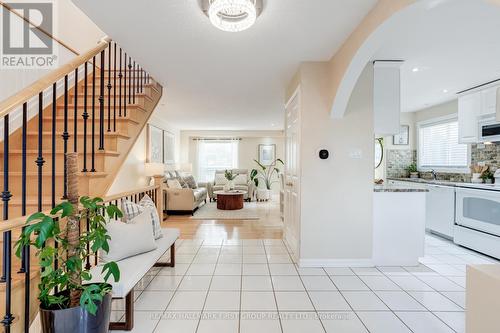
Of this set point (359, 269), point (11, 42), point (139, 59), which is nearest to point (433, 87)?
point (359, 269)

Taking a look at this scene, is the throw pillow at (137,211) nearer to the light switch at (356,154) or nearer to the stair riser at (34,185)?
the stair riser at (34,185)

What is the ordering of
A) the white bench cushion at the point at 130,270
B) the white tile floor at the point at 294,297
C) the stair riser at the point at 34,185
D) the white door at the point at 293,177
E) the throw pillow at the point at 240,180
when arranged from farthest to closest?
the throw pillow at the point at 240,180 < the white door at the point at 293,177 < the stair riser at the point at 34,185 < the white tile floor at the point at 294,297 < the white bench cushion at the point at 130,270

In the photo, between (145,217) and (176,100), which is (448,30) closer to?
(145,217)

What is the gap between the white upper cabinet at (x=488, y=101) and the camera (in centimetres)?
368

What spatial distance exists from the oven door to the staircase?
14.6 feet

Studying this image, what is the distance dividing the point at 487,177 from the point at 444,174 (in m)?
1.08

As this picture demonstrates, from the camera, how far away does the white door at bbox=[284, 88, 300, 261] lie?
325 cm

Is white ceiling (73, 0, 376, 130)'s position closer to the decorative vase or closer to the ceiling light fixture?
the ceiling light fixture

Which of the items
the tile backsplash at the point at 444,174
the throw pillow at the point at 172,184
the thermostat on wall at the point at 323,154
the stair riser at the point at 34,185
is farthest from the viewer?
the throw pillow at the point at 172,184

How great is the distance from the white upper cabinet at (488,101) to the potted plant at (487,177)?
910mm

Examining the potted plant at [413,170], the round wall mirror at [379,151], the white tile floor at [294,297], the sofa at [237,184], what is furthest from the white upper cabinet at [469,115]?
the sofa at [237,184]

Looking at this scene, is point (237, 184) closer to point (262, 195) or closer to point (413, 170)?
point (262, 195)

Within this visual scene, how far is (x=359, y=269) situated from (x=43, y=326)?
2877 millimetres

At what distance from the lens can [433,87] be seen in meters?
4.07
